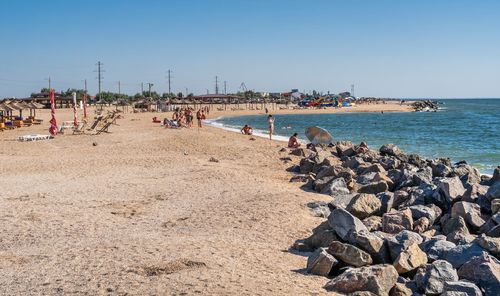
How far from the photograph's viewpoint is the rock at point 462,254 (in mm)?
6602

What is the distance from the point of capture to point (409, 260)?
6.53 metres

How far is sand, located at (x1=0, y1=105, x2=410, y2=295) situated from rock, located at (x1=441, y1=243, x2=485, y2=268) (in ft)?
5.94

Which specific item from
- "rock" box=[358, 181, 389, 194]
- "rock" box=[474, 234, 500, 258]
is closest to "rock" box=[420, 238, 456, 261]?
"rock" box=[474, 234, 500, 258]

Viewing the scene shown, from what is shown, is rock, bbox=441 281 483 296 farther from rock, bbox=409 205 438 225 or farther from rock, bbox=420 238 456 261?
rock, bbox=409 205 438 225

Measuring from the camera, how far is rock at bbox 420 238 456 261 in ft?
22.6

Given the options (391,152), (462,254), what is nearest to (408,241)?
(462,254)

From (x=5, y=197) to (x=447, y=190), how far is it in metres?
9.20

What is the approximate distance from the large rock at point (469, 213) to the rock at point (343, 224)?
257cm

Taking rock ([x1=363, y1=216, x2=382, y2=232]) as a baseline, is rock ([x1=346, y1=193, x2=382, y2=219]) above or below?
above

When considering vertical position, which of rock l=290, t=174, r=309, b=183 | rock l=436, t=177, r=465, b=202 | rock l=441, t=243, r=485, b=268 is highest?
rock l=436, t=177, r=465, b=202

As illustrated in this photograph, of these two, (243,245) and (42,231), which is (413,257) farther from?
(42,231)

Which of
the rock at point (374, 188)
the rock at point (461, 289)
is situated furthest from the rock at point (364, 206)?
the rock at point (461, 289)

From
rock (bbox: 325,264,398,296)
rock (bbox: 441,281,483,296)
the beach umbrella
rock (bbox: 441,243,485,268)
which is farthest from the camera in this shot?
the beach umbrella

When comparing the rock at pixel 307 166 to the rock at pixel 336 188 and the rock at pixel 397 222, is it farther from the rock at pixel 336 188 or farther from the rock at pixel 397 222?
the rock at pixel 397 222
